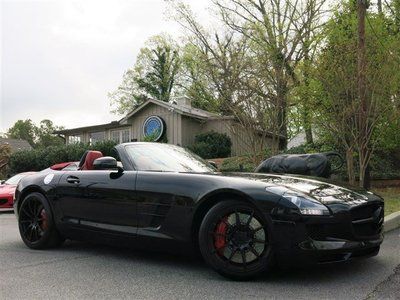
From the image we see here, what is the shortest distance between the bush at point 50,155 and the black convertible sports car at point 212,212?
1899 centimetres

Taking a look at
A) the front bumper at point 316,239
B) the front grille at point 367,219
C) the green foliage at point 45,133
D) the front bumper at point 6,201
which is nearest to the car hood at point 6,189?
the front bumper at point 6,201

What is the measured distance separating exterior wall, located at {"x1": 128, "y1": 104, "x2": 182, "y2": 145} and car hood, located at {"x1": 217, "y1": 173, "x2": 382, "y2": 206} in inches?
856

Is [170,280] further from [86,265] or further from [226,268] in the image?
[86,265]

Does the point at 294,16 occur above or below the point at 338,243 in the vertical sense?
above

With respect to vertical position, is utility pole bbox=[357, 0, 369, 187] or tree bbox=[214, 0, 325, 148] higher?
tree bbox=[214, 0, 325, 148]

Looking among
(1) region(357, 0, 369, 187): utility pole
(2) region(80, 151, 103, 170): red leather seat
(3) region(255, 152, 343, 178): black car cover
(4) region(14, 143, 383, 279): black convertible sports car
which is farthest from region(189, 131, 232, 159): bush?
(4) region(14, 143, 383, 279): black convertible sports car

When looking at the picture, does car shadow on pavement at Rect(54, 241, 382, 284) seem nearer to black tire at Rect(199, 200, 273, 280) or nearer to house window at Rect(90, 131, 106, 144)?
black tire at Rect(199, 200, 273, 280)

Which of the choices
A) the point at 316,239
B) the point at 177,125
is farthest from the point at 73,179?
the point at 177,125

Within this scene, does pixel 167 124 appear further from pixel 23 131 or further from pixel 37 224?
pixel 23 131

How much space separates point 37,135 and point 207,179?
4083 inches

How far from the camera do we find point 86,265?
16.8ft

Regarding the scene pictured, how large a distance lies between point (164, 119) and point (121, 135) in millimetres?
3981

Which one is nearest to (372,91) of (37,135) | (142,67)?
(142,67)

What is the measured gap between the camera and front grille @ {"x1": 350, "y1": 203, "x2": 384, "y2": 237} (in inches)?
167
